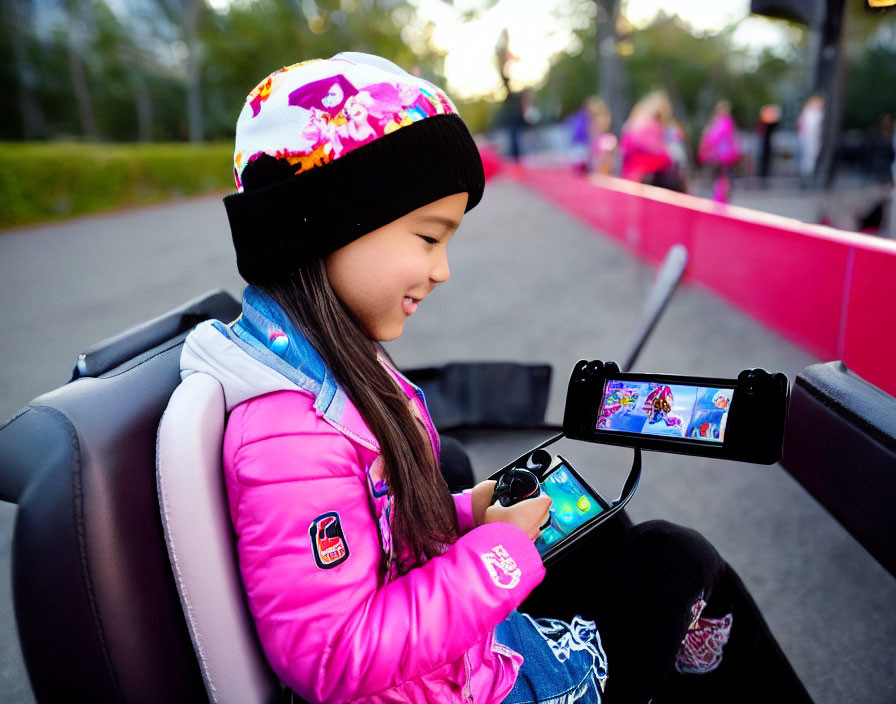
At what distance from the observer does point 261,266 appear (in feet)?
3.38

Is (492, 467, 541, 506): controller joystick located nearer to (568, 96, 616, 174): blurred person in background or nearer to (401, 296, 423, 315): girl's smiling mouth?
(401, 296, 423, 315): girl's smiling mouth

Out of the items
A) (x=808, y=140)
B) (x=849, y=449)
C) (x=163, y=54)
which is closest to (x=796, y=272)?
(x=849, y=449)

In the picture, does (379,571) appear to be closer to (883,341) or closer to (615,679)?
(615,679)

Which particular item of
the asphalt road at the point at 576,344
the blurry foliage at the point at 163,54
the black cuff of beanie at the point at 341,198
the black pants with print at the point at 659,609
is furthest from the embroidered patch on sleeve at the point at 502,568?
the blurry foliage at the point at 163,54

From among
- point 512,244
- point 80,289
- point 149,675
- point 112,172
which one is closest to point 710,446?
point 149,675

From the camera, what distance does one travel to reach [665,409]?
1223 millimetres

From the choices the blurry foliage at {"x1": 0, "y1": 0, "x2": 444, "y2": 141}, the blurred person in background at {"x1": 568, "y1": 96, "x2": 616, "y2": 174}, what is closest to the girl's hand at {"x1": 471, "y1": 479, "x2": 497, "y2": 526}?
the blurred person in background at {"x1": 568, "y1": 96, "x2": 616, "y2": 174}

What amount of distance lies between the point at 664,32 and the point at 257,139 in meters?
26.6

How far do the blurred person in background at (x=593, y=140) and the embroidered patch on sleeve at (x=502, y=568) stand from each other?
41.9 ft

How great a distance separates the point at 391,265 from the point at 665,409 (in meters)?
0.60

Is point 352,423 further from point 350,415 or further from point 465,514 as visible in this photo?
point 465,514

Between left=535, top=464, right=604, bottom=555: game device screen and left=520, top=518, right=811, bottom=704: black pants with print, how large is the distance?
13 cm

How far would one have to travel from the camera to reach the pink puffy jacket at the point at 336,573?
88 cm

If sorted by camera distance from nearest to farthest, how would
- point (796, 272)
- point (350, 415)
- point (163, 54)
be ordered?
point (350, 415) → point (796, 272) → point (163, 54)
